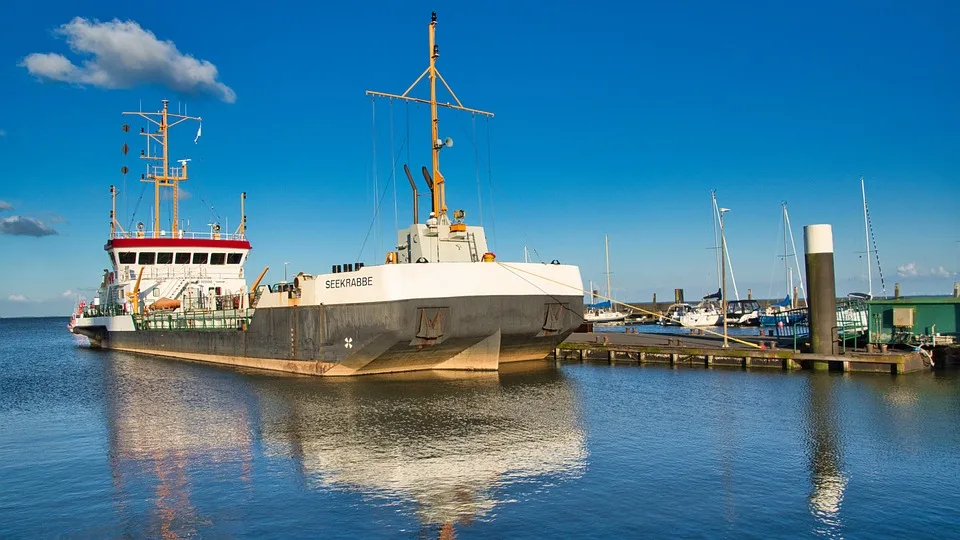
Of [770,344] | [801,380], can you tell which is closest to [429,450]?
[801,380]

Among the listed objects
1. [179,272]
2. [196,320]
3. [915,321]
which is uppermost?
Result: [179,272]

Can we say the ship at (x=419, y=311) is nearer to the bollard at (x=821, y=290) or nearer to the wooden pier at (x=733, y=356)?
the wooden pier at (x=733, y=356)

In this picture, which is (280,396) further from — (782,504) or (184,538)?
(782,504)

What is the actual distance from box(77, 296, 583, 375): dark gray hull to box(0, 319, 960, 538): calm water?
1.53 meters

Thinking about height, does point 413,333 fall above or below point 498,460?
above

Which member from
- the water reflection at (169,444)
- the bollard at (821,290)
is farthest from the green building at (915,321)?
the water reflection at (169,444)

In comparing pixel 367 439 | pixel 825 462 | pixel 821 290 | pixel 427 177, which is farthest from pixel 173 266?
pixel 825 462

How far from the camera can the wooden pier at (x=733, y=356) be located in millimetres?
23812

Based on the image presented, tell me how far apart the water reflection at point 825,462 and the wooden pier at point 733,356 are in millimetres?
4527

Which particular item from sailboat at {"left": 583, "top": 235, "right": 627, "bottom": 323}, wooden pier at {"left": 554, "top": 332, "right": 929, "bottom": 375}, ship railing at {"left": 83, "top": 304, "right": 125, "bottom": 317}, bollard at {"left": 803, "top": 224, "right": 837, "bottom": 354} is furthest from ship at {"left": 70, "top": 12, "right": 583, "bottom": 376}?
sailboat at {"left": 583, "top": 235, "right": 627, "bottom": 323}

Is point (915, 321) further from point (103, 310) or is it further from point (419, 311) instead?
point (103, 310)

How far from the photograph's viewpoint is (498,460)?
13.3m

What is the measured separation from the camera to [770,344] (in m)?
30.2

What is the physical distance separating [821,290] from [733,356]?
4119 mm
